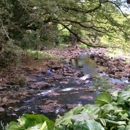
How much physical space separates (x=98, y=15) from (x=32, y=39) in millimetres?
2636

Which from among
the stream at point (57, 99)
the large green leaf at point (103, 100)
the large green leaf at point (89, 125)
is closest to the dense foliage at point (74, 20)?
the stream at point (57, 99)

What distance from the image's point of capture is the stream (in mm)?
4918

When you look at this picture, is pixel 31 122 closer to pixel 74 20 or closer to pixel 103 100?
pixel 103 100

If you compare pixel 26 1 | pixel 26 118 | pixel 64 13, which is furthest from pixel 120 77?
pixel 26 118

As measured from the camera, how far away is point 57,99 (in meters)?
5.85

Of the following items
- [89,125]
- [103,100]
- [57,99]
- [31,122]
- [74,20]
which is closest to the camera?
[89,125]

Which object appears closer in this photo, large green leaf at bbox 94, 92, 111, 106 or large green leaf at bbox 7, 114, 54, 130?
large green leaf at bbox 7, 114, 54, 130

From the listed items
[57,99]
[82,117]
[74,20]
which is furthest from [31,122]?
[74,20]

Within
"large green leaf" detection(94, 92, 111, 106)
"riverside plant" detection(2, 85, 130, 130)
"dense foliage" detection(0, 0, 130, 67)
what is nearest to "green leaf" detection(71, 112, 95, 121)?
"riverside plant" detection(2, 85, 130, 130)

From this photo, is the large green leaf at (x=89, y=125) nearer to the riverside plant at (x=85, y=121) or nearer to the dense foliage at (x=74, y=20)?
the riverside plant at (x=85, y=121)

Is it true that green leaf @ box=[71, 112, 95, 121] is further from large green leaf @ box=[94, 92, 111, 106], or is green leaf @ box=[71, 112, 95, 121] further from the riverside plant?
large green leaf @ box=[94, 92, 111, 106]

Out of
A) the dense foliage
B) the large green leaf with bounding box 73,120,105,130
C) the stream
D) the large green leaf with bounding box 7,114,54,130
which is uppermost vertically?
the dense foliage

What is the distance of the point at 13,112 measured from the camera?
15.9 ft

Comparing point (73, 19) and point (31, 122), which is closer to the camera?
point (31, 122)
